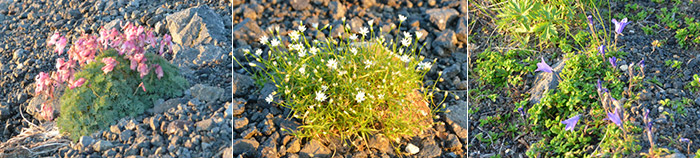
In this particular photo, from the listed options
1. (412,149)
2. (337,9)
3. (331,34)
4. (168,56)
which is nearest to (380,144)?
(412,149)

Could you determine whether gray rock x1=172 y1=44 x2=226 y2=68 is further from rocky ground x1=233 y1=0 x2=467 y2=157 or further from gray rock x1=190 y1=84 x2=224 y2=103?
gray rock x1=190 y1=84 x2=224 y2=103

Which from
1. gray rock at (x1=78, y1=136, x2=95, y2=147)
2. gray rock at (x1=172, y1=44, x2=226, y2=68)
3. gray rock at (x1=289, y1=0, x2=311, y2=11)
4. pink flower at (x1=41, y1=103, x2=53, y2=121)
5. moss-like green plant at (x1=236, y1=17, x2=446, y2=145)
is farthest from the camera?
gray rock at (x1=289, y1=0, x2=311, y2=11)

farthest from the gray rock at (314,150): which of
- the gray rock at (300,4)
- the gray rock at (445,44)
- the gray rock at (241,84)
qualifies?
the gray rock at (300,4)

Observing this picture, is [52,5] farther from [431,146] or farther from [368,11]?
[431,146]

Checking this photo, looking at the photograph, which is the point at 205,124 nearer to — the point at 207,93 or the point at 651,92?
the point at 207,93

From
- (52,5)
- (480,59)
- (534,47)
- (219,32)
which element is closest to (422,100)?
(480,59)

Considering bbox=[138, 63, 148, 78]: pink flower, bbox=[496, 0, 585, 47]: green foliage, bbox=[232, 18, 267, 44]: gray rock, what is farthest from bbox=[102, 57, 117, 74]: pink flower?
bbox=[496, 0, 585, 47]: green foliage

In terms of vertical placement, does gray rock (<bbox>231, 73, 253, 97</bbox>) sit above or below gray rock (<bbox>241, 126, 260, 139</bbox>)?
above

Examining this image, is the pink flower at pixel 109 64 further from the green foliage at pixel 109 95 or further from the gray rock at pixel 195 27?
the gray rock at pixel 195 27
